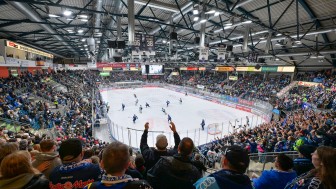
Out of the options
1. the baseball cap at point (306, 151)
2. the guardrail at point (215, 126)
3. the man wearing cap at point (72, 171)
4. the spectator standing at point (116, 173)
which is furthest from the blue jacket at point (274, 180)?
the guardrail at point (215, 126)

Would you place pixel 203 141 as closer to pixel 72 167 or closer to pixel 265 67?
pixel 72 167

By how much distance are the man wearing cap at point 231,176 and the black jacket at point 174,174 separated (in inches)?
14.3

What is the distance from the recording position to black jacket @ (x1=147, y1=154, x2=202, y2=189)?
1.98m

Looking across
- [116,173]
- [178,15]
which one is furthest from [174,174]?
[178,15]

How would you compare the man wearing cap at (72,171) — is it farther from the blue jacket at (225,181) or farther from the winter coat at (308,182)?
the winter coat at (308,182)

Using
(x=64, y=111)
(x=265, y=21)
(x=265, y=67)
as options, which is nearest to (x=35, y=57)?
(x=64, y=111)

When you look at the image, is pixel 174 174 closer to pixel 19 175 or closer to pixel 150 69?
pixel 19 175

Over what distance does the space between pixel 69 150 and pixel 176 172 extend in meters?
1.19

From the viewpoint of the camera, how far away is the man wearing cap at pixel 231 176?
1533 mm

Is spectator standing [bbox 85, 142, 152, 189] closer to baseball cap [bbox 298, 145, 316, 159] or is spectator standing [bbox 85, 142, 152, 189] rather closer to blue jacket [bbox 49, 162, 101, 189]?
blue jacket [bbox 49, 162, 101, 189]

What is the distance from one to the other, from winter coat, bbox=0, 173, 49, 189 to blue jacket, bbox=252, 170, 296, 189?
2462 mm

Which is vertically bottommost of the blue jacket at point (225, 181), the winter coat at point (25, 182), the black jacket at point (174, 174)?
the black jacket at point (174, 174)

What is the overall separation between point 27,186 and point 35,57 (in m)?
32.4

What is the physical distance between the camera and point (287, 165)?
2465 mm
